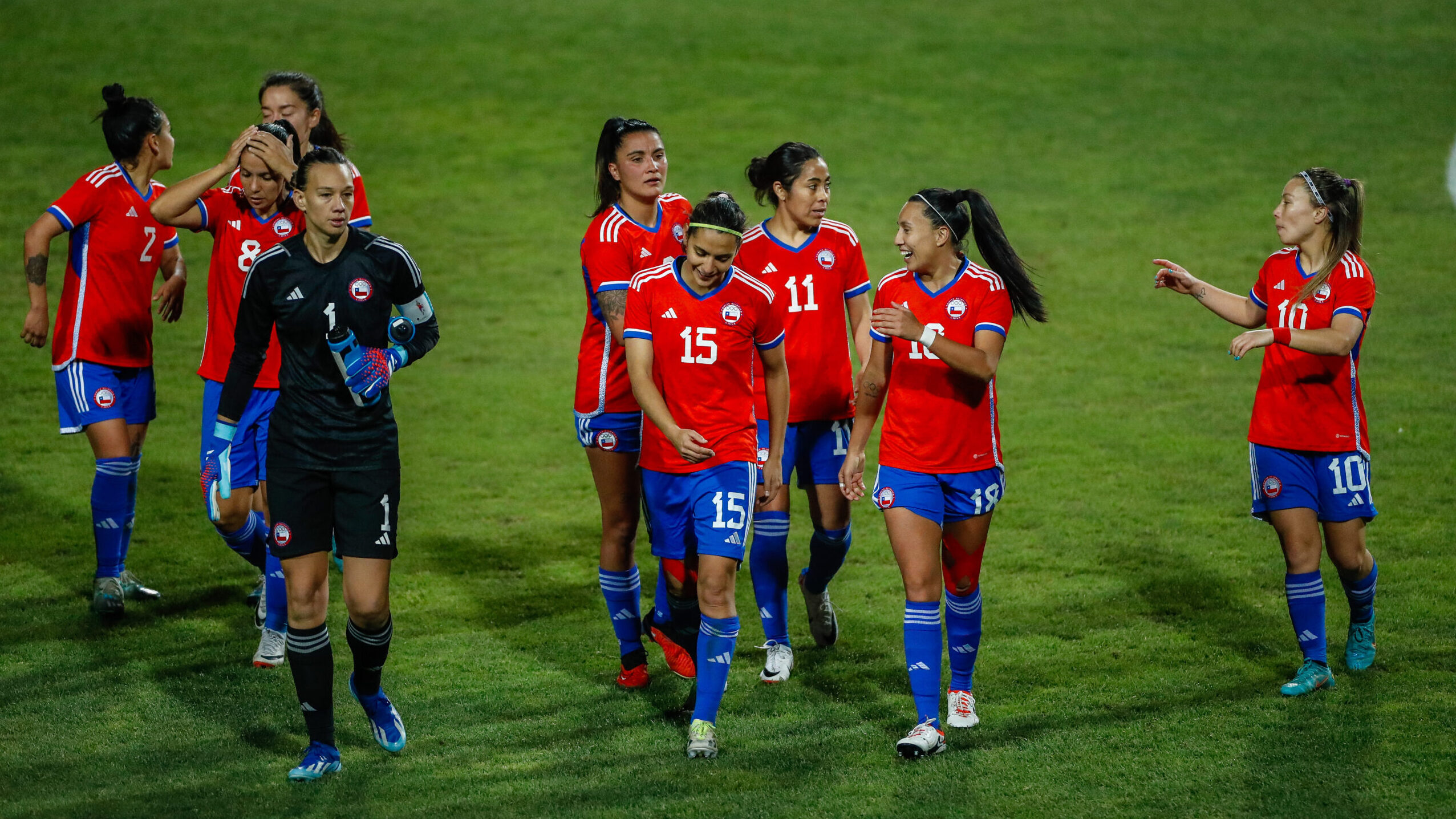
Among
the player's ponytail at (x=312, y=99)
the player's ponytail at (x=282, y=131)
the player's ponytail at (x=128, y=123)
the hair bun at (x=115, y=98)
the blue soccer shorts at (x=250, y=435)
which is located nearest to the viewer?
the player's ponytail at (x=282, y=131)

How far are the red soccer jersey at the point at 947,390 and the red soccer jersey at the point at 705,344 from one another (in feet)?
1.78

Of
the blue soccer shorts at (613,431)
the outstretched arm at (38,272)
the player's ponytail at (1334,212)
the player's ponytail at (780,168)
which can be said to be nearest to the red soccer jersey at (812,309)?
the player's ponytail at (780,168)

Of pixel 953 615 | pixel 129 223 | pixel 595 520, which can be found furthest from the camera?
pixel 595 520

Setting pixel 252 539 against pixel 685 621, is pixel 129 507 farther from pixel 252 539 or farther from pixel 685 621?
pixel 685 621

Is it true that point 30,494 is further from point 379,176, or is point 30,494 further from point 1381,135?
point 1381,135

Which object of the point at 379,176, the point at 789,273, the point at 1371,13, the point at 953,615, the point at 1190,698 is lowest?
the point at 1190,698

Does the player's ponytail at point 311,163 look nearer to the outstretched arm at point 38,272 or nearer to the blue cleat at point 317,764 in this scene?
the blue cleat at point 317,764

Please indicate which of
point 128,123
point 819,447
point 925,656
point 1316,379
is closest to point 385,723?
point 925,656

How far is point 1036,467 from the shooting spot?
10.4 m

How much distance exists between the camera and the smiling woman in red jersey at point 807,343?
21.6ft

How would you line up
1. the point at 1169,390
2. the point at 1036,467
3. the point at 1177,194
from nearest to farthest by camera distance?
the point at 1036,467 < the point at 1169,390 < the point at 1177,194

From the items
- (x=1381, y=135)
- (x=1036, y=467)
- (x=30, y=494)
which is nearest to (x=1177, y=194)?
(x=1381, y=135)

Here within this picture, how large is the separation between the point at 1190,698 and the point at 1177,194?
12.8m

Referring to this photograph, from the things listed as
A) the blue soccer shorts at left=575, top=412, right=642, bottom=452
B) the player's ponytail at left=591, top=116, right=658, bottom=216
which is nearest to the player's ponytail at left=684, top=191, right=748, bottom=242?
the player's ponytail at left=591, top=116, right=658, bottom=216
